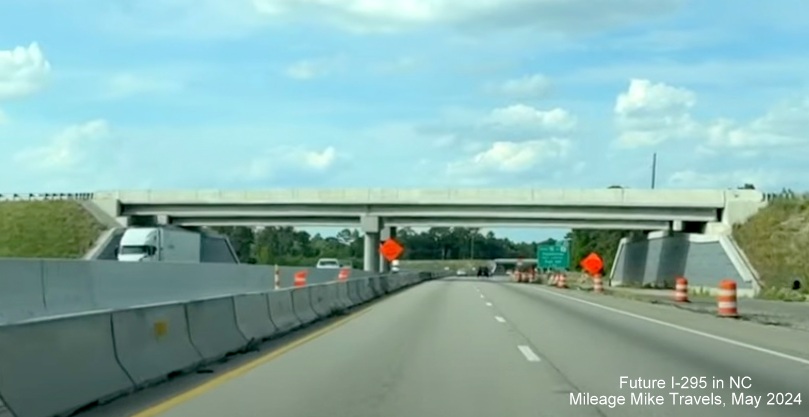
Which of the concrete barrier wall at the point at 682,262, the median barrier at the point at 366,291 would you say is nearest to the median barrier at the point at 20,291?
the median barrier at the point at 366,291

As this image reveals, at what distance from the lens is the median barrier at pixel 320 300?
29.3 meters

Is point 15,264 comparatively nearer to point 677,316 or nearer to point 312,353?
point 312,353

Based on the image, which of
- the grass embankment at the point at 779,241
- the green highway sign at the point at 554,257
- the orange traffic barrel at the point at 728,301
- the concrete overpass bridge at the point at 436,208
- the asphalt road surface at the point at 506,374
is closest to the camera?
the asphalt road surface at the point at 506,374

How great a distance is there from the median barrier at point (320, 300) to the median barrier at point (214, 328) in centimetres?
979

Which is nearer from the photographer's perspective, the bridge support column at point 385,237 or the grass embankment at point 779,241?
the grass embankment at point 779,241

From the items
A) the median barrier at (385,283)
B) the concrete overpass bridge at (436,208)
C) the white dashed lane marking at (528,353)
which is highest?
the concrete overpass bridge at (436,208)

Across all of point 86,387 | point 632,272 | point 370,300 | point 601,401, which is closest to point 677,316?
point 370,300

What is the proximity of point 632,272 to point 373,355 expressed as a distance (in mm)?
93045

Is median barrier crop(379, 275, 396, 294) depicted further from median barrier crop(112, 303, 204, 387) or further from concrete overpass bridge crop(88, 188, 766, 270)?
median barrier crop(112, 303, 204, 387)

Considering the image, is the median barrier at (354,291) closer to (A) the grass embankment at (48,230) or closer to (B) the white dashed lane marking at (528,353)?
(B) the white dashed lane marking at (528,353)

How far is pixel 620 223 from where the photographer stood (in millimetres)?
96250

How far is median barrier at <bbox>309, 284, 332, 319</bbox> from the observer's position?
29278 mm

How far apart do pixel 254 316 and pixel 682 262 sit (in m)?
71.7

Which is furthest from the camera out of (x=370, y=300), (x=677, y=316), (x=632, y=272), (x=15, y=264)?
(x=632, y=272)
